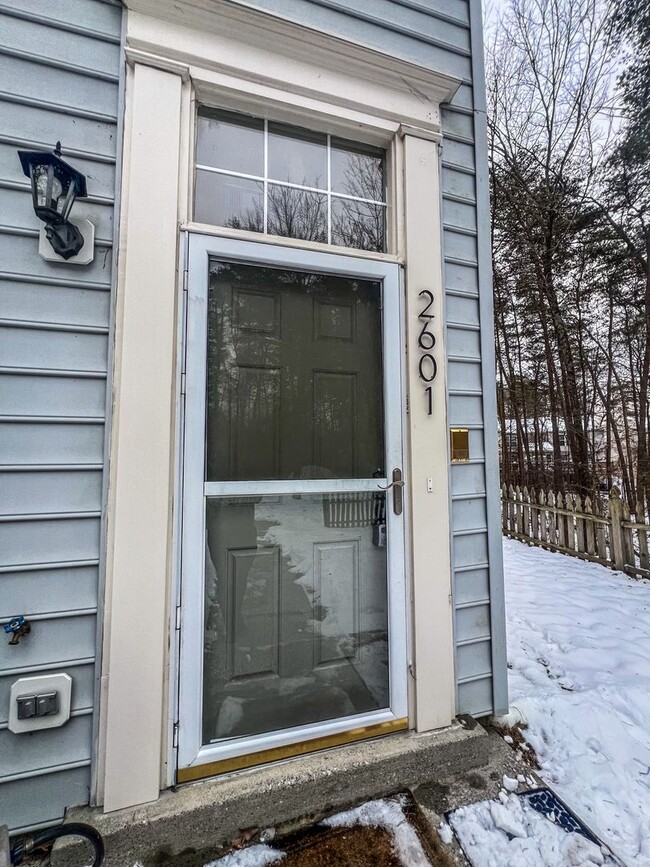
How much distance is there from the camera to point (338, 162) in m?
1.81

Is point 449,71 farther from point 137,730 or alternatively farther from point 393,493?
point 137,730

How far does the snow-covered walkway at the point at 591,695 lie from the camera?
142 cm

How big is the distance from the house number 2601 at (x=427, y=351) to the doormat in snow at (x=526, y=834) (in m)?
1.43

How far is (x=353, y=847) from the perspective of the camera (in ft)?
4.15

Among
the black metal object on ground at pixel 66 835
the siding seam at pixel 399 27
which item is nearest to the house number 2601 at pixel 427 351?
the siding seam at pixel 399 27

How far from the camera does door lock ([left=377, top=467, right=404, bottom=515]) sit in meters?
1.70

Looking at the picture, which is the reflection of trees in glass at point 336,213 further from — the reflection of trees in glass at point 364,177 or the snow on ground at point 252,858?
the snow on ground at point 252,858

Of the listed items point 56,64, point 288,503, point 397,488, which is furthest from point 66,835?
point 56,64

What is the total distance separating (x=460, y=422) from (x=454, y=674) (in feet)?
3.56

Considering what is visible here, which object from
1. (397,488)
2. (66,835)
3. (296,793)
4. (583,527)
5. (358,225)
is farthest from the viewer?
(583,527)

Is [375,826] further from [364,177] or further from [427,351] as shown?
[364,177]

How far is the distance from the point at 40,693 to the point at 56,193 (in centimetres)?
158

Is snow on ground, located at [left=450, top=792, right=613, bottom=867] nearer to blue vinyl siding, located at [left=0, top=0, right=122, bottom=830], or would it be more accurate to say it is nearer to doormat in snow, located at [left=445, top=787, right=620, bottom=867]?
doormat in snow, located at [left=445, top=787, right=620, bottom=867]

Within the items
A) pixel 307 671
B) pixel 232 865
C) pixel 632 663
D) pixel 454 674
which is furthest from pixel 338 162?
pixel 632 663
